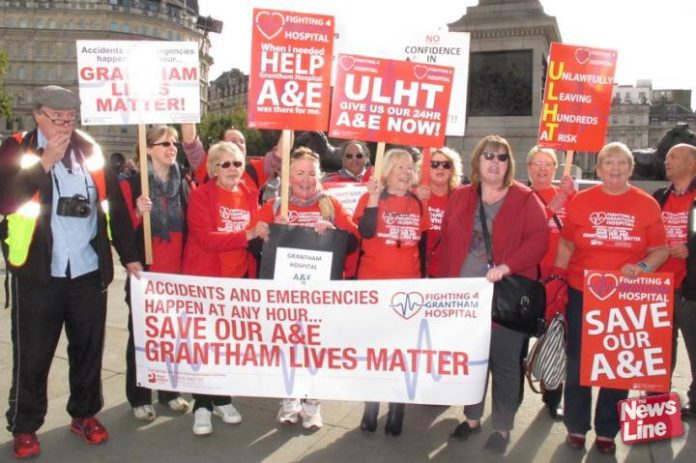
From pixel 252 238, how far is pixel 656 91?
141m

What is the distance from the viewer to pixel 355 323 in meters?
4.46

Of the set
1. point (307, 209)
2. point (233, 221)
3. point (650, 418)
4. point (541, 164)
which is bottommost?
point (650, 418)

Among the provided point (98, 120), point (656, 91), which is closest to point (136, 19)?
point (656, 91)

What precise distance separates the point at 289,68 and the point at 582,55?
231cm

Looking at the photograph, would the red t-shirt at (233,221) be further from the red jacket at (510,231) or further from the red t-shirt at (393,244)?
the red jacket at (510,231)

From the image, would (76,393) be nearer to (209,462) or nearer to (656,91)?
(209,462)

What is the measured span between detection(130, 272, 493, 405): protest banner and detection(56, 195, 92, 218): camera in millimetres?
647

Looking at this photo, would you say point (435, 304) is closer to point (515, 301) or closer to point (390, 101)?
point (515, 301)

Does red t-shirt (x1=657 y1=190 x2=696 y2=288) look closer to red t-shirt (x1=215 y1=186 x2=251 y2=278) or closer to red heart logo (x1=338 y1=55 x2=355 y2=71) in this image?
red heart logo (x1=338 y1=55 x2=355 y2=71)

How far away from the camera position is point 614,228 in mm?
4352

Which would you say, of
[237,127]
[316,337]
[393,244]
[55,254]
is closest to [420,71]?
[393,244]

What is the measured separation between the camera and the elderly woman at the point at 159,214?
4867mm

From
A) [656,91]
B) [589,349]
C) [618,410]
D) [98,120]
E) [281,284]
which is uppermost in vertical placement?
[656,91]

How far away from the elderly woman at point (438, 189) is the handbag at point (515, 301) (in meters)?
0.81
